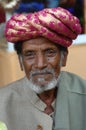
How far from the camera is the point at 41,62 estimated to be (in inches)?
96.0

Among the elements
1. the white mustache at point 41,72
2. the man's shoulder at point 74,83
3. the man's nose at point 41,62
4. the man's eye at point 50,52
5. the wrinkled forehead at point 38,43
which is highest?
the wrinkled forehead at point 38,43

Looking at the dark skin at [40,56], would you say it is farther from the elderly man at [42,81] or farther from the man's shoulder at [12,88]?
the man's shoulder at [12,88]

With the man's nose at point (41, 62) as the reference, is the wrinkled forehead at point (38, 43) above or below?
above

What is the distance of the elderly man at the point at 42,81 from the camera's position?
2.45 m

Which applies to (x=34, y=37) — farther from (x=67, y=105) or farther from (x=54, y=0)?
(x=54, y=0)

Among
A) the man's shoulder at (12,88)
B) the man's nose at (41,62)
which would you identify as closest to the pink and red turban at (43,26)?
the man's nose at (41,62)

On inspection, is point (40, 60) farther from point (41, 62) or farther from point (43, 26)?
point (43, 26)

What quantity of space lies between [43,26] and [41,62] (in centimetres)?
23

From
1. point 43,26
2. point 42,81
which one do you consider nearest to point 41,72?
point 42,81

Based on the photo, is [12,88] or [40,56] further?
[12,88]

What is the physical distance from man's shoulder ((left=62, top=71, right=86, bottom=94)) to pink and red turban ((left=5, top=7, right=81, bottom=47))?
1.02 ft

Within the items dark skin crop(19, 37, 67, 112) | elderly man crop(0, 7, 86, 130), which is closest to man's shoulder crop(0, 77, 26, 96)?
elderly man crop(0, 7, 86, 130)

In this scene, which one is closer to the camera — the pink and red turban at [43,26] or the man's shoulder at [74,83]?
the pink and red turban at [43,26]

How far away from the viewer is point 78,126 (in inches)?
99.3
